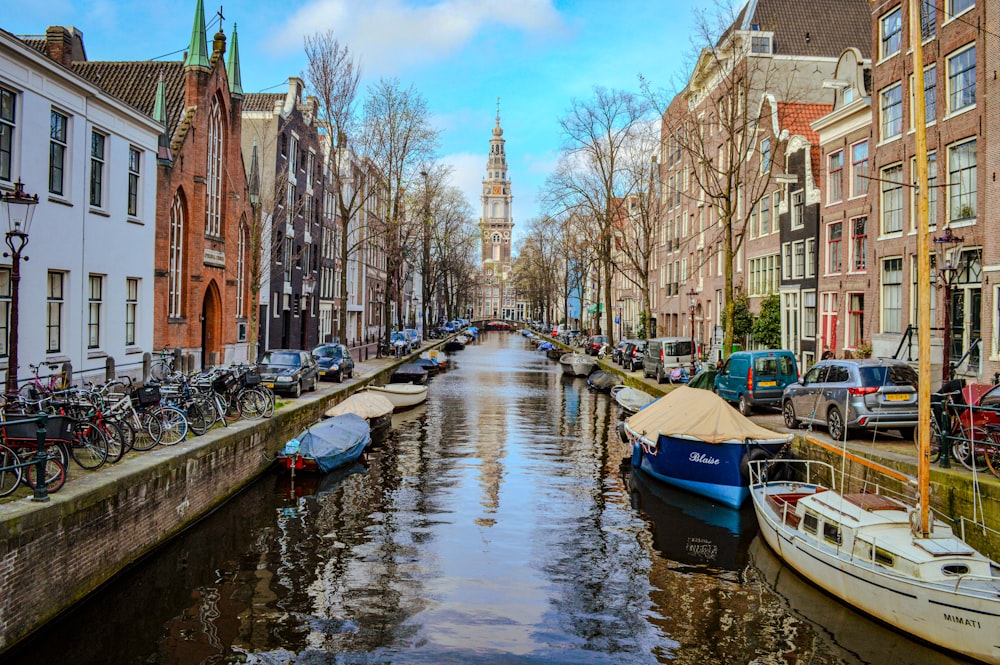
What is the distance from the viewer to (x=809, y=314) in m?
33.9

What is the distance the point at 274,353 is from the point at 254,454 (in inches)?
409

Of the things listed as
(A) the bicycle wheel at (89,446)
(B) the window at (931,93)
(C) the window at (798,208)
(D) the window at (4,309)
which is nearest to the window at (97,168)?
(D) the window at (4,309)

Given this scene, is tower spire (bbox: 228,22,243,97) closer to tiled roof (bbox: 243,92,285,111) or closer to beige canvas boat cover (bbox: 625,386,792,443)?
tiled roof (bbox: 243,92,285,111)

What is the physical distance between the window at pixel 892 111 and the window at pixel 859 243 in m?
3.38

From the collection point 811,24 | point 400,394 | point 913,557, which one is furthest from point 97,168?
point 811,24

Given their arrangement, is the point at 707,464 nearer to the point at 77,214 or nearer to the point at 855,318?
the point at 855,318

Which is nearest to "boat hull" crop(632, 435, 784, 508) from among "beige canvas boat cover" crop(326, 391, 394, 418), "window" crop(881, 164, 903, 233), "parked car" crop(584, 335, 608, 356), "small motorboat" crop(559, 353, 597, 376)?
"beige canvas boat cover" crop(326, 391, 394, 418)

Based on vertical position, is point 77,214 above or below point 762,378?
above

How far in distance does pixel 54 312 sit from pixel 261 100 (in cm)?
2920

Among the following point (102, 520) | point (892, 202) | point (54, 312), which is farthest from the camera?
point (892, 202)

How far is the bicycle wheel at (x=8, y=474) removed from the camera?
388 inches

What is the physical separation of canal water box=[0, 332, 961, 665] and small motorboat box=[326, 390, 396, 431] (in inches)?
175

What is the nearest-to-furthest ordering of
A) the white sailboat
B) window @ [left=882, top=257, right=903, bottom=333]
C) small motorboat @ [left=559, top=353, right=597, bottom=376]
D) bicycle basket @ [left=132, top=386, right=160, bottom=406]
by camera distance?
the white sailboat → bicycle basket @ [left=132, top=386, right=160, bottom=406] → window @ [left=882, top=257, right=903, bottom=333] → small motorboat @ [left=559, top=353, right=597, bottom=376]

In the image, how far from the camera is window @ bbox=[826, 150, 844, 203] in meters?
31.2
